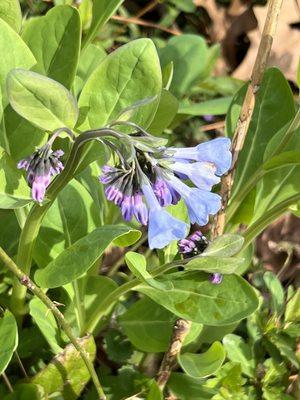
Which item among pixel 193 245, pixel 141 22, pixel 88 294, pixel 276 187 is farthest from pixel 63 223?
pixel 141 22

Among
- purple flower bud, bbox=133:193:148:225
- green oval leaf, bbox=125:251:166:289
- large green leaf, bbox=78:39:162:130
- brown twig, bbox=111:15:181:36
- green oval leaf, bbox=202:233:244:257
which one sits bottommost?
green oval leaf, bbox=125:251:166:289

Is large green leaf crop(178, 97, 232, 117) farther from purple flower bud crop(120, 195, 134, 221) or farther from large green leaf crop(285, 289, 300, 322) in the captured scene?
purple flower bud crop(120, 195, 134, 221)

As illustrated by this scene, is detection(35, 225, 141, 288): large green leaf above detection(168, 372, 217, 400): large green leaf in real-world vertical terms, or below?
above

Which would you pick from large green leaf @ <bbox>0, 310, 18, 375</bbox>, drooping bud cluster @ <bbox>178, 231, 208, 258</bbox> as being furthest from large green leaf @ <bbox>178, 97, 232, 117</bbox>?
large green leaf @ <bbox>0, 310, 18, 375</bbox>

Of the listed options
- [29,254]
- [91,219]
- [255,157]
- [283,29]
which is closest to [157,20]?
[283,29]

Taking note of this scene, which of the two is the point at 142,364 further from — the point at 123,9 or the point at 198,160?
the point at 123,9

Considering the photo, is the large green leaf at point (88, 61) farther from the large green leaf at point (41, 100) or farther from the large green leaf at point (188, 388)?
the large green leaf at point (188, 388)

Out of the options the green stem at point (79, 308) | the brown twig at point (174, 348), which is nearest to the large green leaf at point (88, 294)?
the green stem at point (79, 308)
